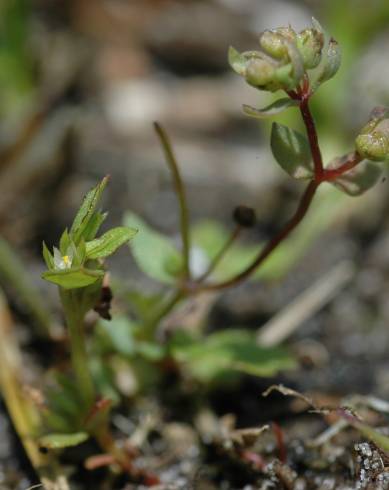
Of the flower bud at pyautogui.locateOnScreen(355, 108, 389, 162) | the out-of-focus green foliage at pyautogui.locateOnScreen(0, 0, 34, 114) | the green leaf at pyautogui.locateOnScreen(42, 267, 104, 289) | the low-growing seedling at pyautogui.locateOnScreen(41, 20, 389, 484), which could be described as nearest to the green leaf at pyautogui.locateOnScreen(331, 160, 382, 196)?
the low-growing seedling at pyautogui.locateOnScreen(41, 20, 389, 484)

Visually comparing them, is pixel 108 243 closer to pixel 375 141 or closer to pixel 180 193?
pixel 180 193

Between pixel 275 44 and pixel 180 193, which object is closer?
pixel 275 44

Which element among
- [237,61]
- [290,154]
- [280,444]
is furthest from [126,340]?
[237,61]

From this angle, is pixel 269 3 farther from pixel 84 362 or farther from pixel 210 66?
pixel 84 362

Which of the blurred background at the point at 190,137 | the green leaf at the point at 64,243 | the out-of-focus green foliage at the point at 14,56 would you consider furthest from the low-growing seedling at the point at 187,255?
the out-of-focus green foliage at the point at 14,56

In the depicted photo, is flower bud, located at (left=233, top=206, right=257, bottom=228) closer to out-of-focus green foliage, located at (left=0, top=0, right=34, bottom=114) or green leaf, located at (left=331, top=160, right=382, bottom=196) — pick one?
green leaf, located at (left=331, top=160, right=382, bottom=196)
